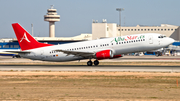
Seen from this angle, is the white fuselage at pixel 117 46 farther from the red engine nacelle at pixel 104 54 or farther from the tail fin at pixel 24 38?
the tail fin at pixel 24 38

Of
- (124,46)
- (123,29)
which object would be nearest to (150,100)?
(124,46)

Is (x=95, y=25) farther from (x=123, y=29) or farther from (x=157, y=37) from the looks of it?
(x=157, y=37)

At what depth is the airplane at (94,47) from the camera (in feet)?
165

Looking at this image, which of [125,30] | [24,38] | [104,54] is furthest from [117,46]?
[125,30]

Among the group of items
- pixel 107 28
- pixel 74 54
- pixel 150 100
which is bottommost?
pixel 150 100

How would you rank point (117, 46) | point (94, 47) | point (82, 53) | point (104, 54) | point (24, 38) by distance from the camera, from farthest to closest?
point (24, 38), point (94, 47), point (82, 53), point (117, 46), point (104, 54)

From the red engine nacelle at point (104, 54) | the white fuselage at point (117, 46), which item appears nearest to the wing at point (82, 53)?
the white fuselage at point (117, 46)

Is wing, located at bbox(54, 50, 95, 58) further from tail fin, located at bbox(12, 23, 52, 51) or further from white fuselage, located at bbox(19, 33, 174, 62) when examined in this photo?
tail fin, located at bbox(12, 23, 52, 51)

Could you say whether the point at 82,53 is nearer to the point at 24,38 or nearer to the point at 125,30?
the point at 24,38

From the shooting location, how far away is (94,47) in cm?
5234

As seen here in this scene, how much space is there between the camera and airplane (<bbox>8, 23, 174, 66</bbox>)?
50.3 metres

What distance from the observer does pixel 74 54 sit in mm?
52125

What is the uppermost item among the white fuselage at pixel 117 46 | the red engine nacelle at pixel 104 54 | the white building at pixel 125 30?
the white building at pixel 125 30

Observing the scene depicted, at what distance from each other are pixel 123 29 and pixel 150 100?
553 feet
